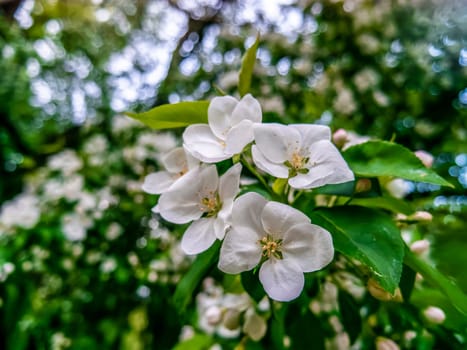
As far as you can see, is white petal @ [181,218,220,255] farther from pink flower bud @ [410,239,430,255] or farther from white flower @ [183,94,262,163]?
pink flower bud @ [410,239,430,255]

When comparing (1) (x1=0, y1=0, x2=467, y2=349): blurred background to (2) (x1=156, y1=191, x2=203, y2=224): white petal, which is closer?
(2) (x1=156, y1=191, x2=203, y2=224): white petal

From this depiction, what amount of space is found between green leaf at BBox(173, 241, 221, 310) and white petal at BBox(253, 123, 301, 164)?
0.44 feet

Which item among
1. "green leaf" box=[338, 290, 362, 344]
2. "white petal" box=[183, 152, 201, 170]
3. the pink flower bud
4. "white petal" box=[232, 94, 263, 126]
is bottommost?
"green leaf" box=[338, 290, 362, 344]

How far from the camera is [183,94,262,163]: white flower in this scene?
1.63ft

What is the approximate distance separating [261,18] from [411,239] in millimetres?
1692

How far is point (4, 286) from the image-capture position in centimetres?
119

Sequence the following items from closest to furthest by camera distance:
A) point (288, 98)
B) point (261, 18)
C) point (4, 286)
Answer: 1. point (4, 286)
2. point (288, 98)
3. point (261, 18)

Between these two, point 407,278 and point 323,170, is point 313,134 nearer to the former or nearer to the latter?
point 323,170

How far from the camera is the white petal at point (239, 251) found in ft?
1.47

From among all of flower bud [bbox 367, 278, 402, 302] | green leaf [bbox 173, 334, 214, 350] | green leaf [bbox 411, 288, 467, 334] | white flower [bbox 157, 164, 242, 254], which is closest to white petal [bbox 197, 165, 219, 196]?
white flower [bbox 157, 164, 242, 254]

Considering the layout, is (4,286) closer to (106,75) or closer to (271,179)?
(271,179)

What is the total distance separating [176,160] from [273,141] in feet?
0.54

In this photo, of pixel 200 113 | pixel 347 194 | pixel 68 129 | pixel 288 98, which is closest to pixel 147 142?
pixel 288 98

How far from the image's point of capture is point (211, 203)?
0.52 m
